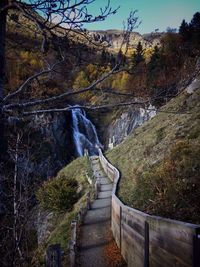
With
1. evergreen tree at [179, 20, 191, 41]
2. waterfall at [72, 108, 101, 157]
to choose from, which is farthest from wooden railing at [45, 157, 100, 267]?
evergreen tree at [179, 20, 191, 41]

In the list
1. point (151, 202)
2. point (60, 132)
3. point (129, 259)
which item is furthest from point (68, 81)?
point (60, 132)

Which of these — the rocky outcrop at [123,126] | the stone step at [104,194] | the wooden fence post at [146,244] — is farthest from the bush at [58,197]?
the rocky outcrop at [123,126]

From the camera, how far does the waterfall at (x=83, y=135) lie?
56.0 metres

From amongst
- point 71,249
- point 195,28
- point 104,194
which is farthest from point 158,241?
point 195,28

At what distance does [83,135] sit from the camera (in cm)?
5775

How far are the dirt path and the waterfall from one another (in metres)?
34.4

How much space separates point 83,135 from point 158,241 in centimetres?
5126

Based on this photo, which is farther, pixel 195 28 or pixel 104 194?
pixel 195 28

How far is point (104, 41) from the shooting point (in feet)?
18.8

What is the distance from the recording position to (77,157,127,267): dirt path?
1166 cm

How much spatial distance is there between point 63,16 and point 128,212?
22.7 feet

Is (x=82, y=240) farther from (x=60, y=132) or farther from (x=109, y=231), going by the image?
(x=60, y=132)

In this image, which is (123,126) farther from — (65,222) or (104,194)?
(65,222)

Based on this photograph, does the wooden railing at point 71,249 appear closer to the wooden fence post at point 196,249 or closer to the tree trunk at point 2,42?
the wooden fence post at point 196,249
